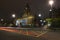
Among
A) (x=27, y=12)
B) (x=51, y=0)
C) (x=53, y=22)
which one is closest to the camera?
(x=51, y=0)

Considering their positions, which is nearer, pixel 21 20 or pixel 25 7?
pixel 21 20

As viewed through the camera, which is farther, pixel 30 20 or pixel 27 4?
pixel 27 4

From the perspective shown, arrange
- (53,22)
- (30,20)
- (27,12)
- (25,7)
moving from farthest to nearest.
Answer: (25,7) → (27,12) → (30,20) → (53,22)

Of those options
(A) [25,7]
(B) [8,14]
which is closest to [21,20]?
(A) [25,7]

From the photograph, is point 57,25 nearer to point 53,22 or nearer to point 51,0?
A: point 53,22

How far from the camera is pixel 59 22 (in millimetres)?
52625

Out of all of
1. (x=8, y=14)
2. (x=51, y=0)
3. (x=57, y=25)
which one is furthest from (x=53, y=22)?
(x=8, y=14)

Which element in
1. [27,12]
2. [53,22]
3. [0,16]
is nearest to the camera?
[53,22]

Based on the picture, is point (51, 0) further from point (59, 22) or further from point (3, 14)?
point (3, 14)

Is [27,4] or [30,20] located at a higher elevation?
[27,4]

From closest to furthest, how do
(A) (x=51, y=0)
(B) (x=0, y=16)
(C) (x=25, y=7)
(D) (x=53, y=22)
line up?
1. (A) (x=51, y=0)
2. (D) (x=53, y=22)
3. (C) (x=25, y=7)
4. (B) (x=0, y=16)

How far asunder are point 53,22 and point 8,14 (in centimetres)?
5622

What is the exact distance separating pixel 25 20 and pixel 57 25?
1977 cm

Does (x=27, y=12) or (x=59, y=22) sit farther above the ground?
(x=27, y=12)
